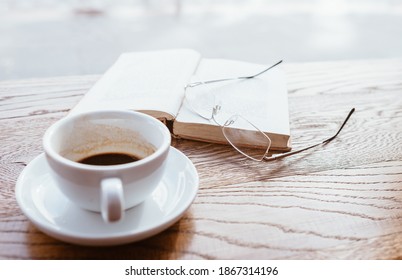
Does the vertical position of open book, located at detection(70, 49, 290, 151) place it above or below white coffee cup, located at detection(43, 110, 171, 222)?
below

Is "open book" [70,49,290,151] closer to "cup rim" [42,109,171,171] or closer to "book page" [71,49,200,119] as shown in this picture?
"book page" [71,49,200,119]

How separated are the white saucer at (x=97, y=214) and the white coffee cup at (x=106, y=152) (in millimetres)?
20

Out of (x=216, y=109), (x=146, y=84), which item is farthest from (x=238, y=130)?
(x=146, y=84)

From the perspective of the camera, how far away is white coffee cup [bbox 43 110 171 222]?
0.41 metres

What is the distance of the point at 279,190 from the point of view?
0.55 meters

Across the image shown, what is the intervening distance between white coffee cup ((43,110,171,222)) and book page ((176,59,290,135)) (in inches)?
5.6

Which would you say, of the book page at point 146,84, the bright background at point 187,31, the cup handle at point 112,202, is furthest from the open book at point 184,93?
the bright background at point 187,31

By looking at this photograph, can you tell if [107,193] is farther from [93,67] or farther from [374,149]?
[93,67]

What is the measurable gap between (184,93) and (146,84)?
74 mm

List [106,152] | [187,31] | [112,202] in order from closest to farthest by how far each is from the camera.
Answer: [112,202]
[106,152]
[187,31]

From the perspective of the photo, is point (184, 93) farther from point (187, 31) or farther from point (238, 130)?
point (187, 31)

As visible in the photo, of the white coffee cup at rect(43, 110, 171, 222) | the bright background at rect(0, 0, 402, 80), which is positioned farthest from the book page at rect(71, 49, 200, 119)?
the bright background at rect(0, 0, 402, 80)

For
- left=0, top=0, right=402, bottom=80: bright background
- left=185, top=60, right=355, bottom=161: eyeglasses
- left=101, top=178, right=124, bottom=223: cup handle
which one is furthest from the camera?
left=0, top=0, right=402, bottom=80: bright background
